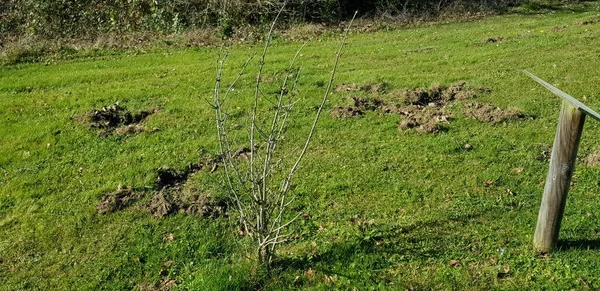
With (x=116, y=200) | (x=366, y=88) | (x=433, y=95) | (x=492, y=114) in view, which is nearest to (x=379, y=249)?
(x=116, y=200)

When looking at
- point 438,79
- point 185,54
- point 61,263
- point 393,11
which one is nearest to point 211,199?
point 61,263

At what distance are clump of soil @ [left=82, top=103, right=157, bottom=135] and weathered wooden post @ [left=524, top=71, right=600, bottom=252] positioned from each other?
24.6ft

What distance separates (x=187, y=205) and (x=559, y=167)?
4696 millimetres

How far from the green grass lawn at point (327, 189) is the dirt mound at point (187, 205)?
5.3 inches

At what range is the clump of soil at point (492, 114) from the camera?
9.99 metres

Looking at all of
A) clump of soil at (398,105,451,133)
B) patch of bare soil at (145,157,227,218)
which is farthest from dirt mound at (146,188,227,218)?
clump of soil at (398,105,451,133)

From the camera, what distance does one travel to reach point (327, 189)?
7.83 meters

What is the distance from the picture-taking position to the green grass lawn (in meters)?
5.99

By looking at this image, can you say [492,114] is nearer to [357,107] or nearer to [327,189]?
[357,107]

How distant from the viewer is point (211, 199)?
7.55 m

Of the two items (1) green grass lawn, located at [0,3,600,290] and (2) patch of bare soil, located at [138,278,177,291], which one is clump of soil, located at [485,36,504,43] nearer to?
(1) green grass lawn, located at [0,3,600,290]

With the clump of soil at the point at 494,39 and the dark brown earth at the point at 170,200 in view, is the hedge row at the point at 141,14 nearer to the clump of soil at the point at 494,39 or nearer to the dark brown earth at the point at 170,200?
the clump of soil at the point at 494,39

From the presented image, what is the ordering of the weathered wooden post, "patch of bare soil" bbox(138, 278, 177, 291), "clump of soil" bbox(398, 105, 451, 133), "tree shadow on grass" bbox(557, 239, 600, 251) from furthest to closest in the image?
"clump of soil" bbox(398, 105, 451, 133) < "tree shadow on grass" bbox(557, 239, 600, 251) < "patch of bare soil" bbox(138, 278, 177, 291) < the weathered wooden post

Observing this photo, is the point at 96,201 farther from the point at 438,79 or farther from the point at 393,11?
the point at 393,11
